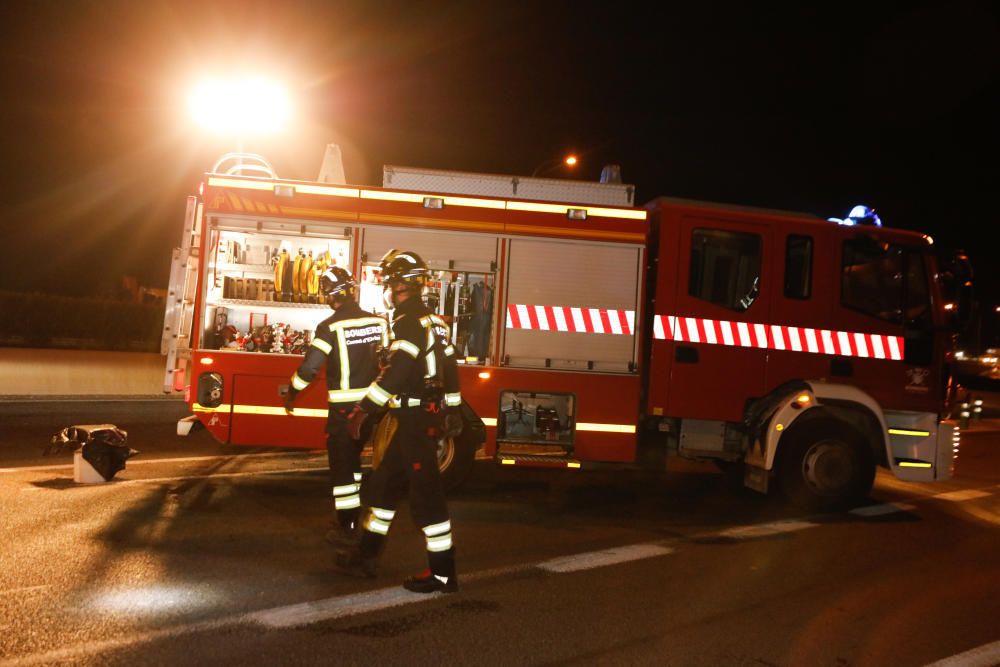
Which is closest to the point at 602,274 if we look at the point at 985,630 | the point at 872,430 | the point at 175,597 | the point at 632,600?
the point at 872,430

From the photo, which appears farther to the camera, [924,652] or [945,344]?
[945,344]

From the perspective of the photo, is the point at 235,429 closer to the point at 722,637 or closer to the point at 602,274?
the point at 602,274

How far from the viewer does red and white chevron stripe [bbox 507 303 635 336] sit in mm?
7871

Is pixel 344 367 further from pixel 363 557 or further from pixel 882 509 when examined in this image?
pixel 882 509

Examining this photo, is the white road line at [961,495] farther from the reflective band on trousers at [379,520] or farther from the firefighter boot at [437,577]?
the reflective band on trousers at [379,520]

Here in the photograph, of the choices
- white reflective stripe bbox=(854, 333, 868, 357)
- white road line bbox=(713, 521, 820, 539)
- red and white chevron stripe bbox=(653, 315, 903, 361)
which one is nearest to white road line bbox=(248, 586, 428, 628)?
white road line bbox=(713, 521, 820, 539)

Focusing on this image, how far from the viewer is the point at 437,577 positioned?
4.98 metres

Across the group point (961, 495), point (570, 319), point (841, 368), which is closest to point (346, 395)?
point (570, 319)

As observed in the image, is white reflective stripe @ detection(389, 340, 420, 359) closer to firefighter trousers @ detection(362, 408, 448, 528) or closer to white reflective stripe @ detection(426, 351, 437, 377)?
white reflective stripe @ detection(426, 351, 437, 377)

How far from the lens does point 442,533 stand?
4.96 metres

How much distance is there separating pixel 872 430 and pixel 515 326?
341cm

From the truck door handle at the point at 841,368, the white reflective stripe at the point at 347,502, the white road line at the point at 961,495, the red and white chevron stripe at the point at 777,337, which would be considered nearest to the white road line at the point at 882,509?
the white road line at the point at 961,495

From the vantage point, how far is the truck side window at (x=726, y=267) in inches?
311

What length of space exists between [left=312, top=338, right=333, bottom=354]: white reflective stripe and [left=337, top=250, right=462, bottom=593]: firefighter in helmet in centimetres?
69
